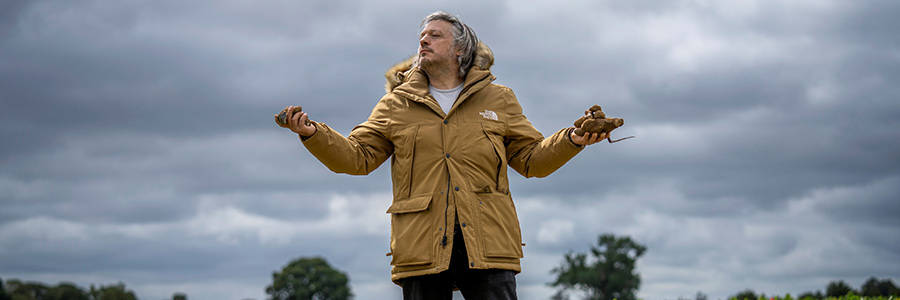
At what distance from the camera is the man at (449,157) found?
4895mm

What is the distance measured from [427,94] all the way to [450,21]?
645mm

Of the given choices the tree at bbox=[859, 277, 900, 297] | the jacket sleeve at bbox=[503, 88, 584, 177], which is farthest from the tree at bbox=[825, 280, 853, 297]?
the jacket sleeve at bbox=[503, 88, 584, 177]

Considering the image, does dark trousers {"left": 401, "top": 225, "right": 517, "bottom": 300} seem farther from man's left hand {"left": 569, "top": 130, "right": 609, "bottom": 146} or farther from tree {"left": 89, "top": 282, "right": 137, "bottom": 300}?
tree {"left": 89, "top": 282, "right": 137, "bottom": 300}

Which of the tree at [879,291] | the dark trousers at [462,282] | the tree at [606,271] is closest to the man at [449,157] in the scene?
the dark trousers at [462,282]

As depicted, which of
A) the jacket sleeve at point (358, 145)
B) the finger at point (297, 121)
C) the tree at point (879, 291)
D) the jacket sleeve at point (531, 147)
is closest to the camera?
the finger at point (297, 121)

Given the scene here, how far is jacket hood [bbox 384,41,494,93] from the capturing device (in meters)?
5.67

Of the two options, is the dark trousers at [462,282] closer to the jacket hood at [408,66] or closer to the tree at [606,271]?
the jacket hood at [408,66]

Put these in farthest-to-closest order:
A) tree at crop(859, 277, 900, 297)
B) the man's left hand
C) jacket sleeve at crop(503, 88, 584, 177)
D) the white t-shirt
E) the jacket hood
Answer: tree at crop(859, 277, 900, 297)
the jacket hood
the white t-shirt
jacket sleeve at crop(503, 88, 584, 177)
the man's left hand

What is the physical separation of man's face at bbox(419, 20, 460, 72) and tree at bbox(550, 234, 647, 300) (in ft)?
184

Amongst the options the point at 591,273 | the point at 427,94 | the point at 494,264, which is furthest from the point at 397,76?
the point at 591,273

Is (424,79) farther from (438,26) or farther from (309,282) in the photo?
(309,282)

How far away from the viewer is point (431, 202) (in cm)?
495

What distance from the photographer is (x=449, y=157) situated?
5.05m

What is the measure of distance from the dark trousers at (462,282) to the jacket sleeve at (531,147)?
2.76ft
